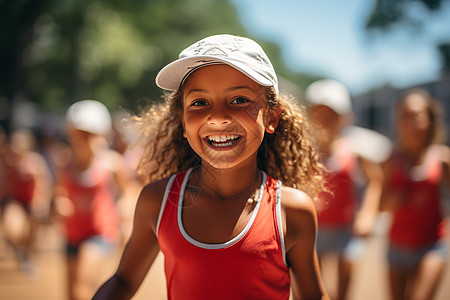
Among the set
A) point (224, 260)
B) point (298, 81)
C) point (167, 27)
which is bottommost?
point (224, 260)

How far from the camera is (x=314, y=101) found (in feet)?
14.0

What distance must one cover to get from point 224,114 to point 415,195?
283 centimetres

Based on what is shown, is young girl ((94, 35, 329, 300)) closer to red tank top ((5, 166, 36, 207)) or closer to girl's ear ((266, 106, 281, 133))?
girl's ear ((266, 106, 281, 133))

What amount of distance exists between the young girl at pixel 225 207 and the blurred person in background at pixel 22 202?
5.31m

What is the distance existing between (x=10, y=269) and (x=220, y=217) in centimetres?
611

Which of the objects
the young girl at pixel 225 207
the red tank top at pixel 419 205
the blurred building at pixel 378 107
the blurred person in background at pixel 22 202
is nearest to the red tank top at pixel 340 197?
the red tank top at pixel 419 205

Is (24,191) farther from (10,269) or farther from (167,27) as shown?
(167,27)

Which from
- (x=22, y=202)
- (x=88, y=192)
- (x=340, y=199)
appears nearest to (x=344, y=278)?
(x=340, y=199)

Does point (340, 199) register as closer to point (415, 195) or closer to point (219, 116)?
point (415, 195)

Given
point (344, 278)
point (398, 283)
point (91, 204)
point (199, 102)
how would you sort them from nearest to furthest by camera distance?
point (199, 102) → point (398, 283) → point (344, 278) → point (91, 204)

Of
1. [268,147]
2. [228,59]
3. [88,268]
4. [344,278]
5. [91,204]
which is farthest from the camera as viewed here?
[91,204]

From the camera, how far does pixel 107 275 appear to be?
20.1 ft

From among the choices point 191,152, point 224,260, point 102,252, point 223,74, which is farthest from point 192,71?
point 102,252

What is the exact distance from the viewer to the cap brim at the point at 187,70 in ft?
5.34
